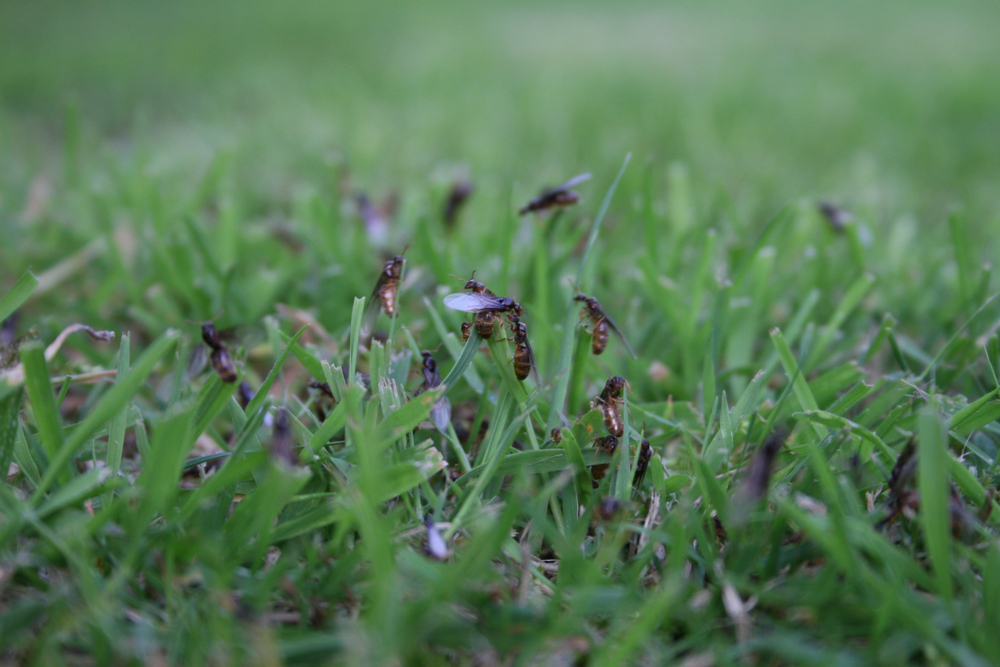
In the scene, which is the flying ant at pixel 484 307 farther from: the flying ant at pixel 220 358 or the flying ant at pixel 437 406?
the flying ant at pixel 220 358

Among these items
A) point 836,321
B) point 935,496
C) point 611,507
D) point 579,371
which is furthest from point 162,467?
point 836,321

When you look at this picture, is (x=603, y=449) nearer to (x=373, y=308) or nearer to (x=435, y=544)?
(x=435, y=544)

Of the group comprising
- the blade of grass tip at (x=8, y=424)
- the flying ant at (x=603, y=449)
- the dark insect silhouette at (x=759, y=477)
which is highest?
the blade of grass tip at (x=8, y=424)

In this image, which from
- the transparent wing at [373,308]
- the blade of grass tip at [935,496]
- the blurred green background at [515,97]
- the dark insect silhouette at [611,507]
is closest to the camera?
the blade of grass tip at [935,496]

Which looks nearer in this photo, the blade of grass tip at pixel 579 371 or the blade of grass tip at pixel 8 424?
the blade of grass tip at pixel 8 424

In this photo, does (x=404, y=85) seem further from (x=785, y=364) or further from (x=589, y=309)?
(x=785, y=364)

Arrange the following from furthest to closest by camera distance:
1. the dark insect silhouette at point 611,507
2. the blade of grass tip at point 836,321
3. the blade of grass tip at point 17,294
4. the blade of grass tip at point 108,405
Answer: the blade of grass tip at point 836,321
the blade of grass tip at point 17,294
the dark insect silhouette at point 611,507
the blade of grass tip at point 108,405

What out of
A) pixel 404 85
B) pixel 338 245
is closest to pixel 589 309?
pixel 338 245

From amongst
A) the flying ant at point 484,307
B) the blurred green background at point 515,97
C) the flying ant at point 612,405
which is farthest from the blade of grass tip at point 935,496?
the blurred green background at point 515,97
